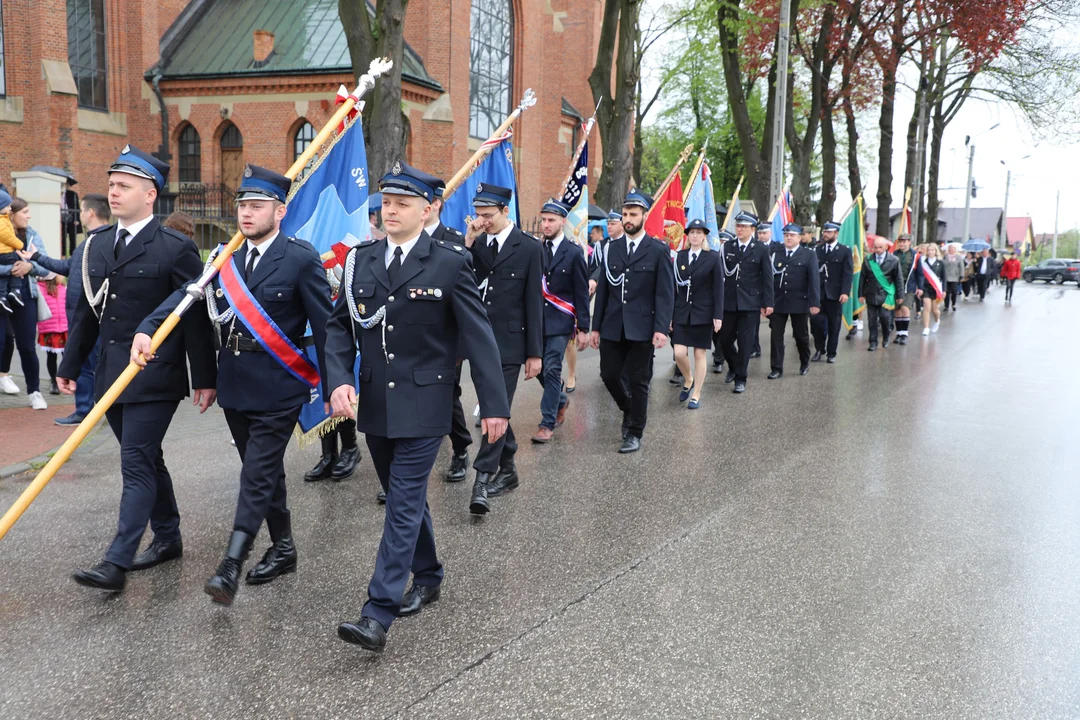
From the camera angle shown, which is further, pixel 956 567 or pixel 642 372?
pixel 642 372

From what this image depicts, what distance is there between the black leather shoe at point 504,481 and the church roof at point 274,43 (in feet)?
80.1

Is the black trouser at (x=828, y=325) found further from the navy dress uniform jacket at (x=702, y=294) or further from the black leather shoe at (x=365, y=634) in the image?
the black leather shoe at (x=365, y=634)

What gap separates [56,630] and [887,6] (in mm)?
24020

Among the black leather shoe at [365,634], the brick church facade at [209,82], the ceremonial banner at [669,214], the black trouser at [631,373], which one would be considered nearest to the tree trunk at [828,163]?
the brick church facade at [209,82]

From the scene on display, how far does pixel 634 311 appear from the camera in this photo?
7.97 meters

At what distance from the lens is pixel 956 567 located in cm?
516

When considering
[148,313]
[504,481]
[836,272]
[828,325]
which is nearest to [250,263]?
[148,313]

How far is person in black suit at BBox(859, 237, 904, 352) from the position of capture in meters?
16.1

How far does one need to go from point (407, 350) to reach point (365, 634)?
1159mm

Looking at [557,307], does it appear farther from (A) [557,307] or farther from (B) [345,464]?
(B) [345,464]

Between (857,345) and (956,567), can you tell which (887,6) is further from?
(956,567)

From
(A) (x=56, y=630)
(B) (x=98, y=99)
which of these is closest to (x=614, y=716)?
(A) (x=56, y=630)

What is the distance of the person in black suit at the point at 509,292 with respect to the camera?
643cm

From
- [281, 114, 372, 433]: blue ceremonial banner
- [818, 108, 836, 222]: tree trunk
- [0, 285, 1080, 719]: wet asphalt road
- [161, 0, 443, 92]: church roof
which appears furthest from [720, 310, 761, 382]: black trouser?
[161, 0, 443, 92]: church roof
